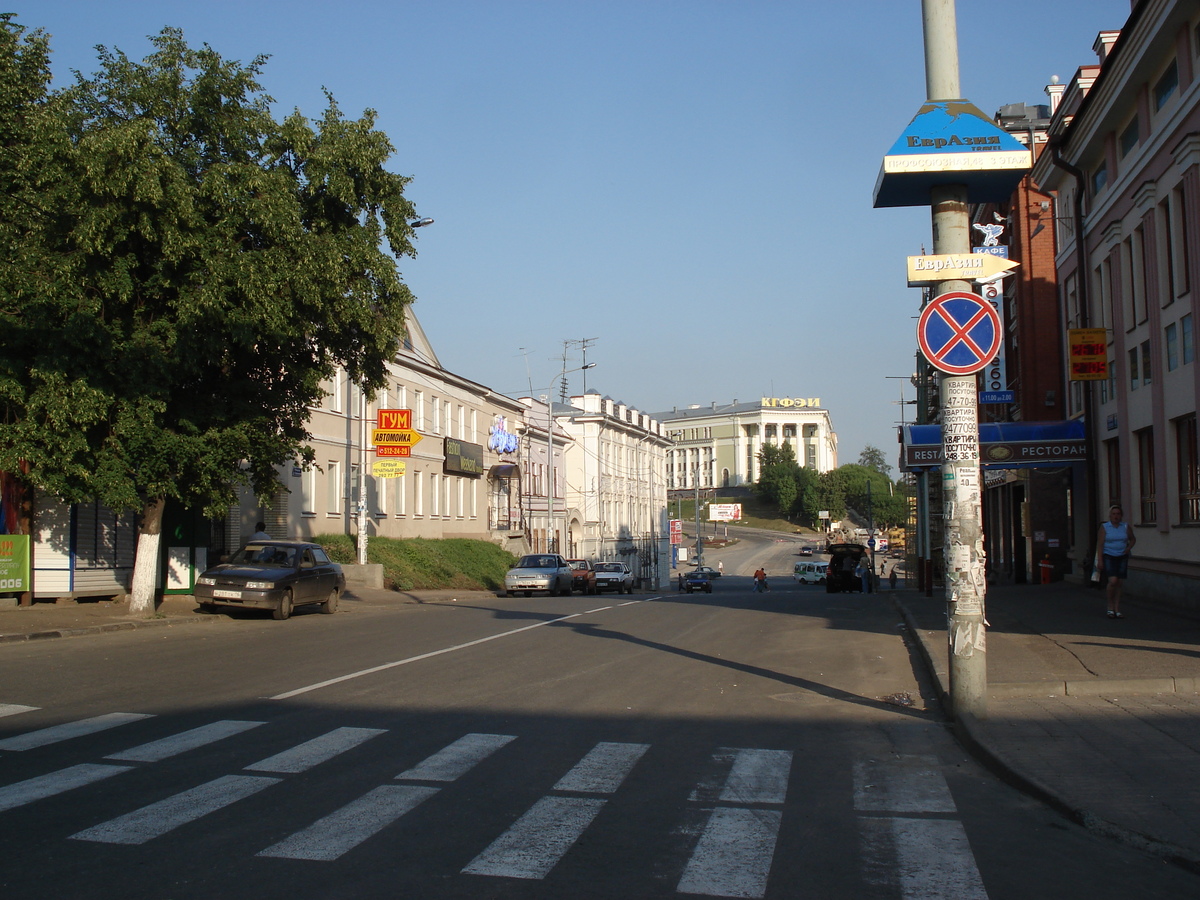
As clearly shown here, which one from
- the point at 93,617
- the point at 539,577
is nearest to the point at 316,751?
the point at 93,617

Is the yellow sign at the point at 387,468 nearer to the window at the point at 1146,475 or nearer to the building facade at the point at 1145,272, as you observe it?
the building facade at the point at 1145,272

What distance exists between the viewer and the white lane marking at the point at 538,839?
511 centimetres

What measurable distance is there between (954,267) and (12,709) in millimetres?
9186

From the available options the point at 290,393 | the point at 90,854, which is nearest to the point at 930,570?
the point at 290,393

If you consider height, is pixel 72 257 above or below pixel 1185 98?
below

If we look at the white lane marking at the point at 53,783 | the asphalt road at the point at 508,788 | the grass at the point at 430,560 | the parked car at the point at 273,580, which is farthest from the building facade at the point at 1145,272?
the grass at the point at 430,560

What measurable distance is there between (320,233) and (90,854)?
53.8 ft

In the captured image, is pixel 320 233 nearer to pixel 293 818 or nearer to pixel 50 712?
pixel 50 712

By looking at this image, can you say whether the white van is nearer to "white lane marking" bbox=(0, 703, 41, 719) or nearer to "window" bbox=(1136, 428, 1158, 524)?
"window" bbox=(1136, 428, 1158, 524)

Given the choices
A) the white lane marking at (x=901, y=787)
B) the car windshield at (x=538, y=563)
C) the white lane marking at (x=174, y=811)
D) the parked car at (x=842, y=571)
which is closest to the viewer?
the white lane marking at (x=174, y=811)

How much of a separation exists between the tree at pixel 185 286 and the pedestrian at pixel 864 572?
25833 mm

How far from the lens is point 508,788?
675cm

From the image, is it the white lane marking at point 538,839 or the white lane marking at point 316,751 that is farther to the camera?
the white lane marking at point 316,751

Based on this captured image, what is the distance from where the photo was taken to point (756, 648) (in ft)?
49.8
